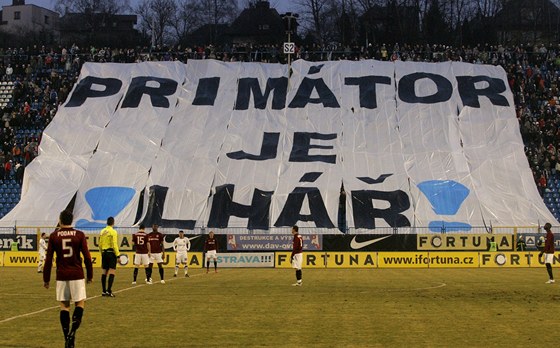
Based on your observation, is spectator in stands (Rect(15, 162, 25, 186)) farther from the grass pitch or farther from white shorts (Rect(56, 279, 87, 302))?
white shorts (Rect(56, 279, 87, 302))

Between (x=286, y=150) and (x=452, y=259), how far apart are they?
686 inches

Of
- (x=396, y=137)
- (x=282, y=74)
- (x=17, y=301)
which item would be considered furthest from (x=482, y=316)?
(x=282, y=74)

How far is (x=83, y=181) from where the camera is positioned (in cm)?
6494

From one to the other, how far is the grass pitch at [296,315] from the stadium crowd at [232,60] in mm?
35938

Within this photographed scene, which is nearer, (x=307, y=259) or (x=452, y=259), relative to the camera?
(x=307, y=259)

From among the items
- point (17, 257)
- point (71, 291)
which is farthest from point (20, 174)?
point (71, 291)

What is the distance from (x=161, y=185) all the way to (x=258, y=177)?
21.8 feet

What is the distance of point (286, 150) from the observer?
221ft

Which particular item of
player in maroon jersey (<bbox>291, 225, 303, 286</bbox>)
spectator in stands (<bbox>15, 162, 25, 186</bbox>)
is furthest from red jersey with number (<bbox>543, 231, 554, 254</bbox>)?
spectator in stands (<bbox>15, 162, 25, 186</bbox>)

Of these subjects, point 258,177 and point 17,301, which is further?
point 258,177

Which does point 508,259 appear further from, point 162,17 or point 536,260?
point 162,17

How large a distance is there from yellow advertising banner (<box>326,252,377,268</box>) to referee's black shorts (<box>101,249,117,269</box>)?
24.0 meters

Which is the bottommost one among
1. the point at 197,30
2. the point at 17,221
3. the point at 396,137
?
the point at 17,221

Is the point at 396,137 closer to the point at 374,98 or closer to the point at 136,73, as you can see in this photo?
the point at 374,98
